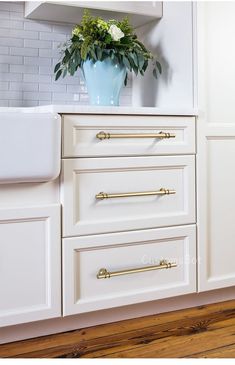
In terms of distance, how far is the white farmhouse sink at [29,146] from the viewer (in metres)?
1.44

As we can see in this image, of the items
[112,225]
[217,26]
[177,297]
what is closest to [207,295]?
[177,297]

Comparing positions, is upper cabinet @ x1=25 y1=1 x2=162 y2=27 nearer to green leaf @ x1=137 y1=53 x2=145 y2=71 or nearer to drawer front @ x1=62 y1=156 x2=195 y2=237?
green leaf @ x1=137 y1=53 x2=145 y2=71

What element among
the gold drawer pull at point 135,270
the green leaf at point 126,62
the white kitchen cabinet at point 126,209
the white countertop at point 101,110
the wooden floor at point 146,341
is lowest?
the wooden floor at point 146,341

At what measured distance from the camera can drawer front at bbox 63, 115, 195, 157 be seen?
1.62 metres

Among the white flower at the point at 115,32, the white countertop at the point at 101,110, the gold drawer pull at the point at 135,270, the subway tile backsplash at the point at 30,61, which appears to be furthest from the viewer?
the subway tile backsplash at the point at 30,61

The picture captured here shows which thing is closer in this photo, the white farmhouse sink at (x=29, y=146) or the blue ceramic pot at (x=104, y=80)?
the white farmhouse sink at (x=29, y=146)

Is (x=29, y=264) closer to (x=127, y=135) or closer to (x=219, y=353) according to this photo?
(x=127, y=135)

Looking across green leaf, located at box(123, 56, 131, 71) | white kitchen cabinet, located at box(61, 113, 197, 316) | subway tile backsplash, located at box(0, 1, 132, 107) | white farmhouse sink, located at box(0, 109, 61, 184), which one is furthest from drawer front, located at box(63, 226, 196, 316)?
subway tile backsplash, located at box(0, 1, 132, 107)

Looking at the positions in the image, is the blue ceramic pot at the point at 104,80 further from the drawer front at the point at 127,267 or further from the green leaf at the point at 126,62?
the drawer front at the point at 127,267

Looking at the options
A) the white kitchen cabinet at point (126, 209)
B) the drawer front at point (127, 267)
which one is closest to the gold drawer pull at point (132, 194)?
the white kitchen cabinet at point (126, 209)

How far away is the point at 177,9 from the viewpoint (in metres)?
1.98

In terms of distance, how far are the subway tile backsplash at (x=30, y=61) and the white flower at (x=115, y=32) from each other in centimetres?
44

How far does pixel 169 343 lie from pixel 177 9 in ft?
4.43

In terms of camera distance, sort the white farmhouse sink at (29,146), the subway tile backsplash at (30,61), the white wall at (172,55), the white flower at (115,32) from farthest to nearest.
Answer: the subway tile backsplash at (30,61) < the white wall at (172,55) < the white flower at (115,32) < the white farmhouse sink at (29,146)
